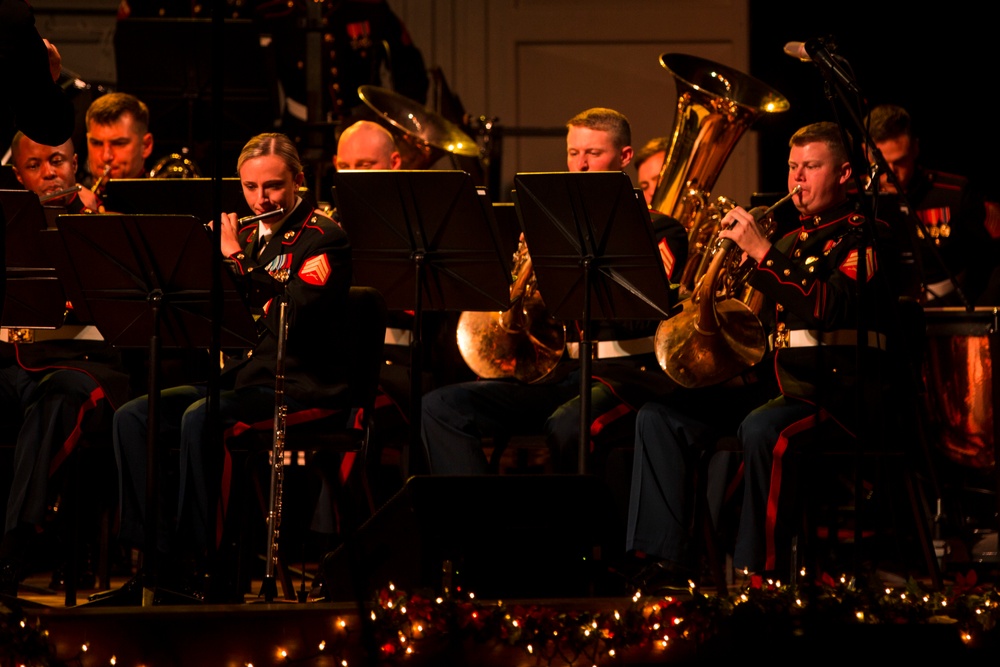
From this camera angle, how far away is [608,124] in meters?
5.25

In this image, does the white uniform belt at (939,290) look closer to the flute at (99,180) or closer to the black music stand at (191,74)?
the black music stand at (191,74)

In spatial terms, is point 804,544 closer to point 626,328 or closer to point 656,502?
point 656,502

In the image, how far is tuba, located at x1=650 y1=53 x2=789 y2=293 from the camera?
5.40 m

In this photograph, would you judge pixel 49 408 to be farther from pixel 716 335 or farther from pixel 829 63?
pixel 829 63

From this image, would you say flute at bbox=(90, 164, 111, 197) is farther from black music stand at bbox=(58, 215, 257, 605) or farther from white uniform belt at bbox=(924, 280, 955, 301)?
white uniform belt at bbox=(924, 280, 955, 301)

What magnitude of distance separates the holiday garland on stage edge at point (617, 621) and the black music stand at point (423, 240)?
124 cm

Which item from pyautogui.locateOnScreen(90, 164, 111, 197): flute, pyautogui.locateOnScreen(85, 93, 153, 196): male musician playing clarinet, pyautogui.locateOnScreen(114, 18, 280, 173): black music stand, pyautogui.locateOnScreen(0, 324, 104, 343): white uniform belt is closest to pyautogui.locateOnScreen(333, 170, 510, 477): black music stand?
pyautogui.locateOnScreen(0, 324, 104, 343): white uniform belt

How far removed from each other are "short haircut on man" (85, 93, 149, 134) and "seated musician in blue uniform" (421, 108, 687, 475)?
1.88m

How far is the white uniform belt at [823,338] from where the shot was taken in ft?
15.0

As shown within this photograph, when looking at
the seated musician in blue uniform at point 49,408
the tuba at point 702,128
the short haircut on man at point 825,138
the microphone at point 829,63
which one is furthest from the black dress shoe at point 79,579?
the microphone at point 829,63

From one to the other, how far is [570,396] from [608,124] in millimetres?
1101

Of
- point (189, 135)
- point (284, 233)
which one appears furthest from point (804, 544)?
point (189, 135)

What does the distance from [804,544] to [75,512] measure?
8.71 feet

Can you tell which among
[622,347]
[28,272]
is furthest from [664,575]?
[28,272]
